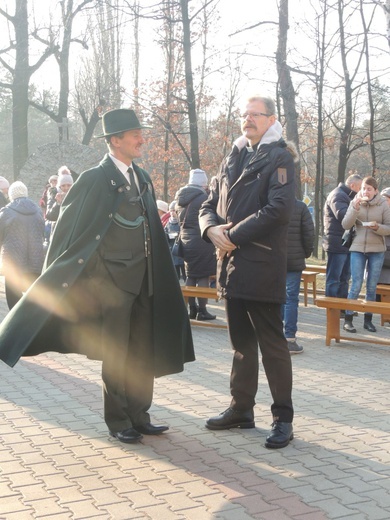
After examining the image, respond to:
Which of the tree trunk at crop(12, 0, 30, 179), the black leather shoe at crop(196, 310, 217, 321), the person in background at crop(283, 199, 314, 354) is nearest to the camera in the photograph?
the person in background at crop(283, 199, 314, 354)

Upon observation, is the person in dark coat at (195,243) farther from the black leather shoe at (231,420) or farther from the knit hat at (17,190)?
the black leather shoe at (231,420)

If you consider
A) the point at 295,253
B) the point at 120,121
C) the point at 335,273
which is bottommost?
the point at 335,273

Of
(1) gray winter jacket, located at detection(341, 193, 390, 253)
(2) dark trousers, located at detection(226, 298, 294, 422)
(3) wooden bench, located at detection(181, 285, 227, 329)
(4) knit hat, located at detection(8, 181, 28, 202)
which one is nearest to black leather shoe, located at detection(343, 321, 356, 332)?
(1) gray winter jacket, located at detection(341, 193, 390, 253)

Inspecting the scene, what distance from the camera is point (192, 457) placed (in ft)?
16.6

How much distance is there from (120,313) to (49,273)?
50 cm

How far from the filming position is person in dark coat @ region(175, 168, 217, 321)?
10.9 metres

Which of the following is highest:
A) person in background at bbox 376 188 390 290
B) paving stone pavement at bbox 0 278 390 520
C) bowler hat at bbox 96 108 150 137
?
bowler hat at bbox 96 108 150 137

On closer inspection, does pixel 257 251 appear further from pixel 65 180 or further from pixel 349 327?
pixel 65 180

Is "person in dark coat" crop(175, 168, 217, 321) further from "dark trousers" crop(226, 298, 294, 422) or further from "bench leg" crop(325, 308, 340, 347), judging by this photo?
"dark trousers" crop(226, 298, 294, 422)

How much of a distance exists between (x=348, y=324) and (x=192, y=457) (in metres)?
5.97

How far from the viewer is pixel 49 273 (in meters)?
5.25

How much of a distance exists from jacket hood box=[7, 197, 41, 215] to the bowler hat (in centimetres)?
466

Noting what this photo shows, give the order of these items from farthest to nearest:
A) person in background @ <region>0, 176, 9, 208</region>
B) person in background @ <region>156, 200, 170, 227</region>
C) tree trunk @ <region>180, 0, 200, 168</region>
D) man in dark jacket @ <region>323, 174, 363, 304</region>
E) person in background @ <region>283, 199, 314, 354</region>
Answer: tree trunk @ <region>180, 0, 200, 168</region> < person in background @ <region>0, 176, 9, 208</region> < person in background @ <region>156, 200, 170, 227</region> < man in dark jacket @ <region>323, 174, 363, 304</region> < person in background @ <region>283, 199, 314, 354</region>

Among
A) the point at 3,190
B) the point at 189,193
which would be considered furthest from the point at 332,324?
the point at 3,190
